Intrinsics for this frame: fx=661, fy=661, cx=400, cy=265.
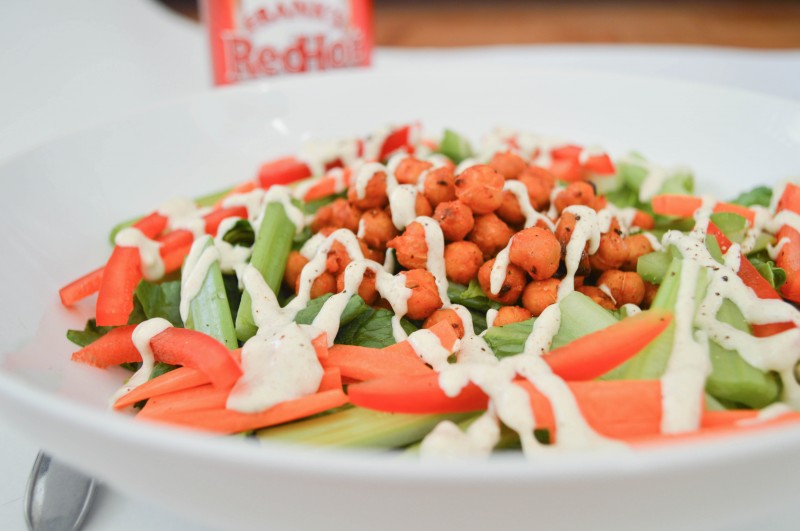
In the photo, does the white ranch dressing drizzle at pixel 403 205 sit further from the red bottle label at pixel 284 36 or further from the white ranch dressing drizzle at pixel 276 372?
the red bottle label at pixel 284 36

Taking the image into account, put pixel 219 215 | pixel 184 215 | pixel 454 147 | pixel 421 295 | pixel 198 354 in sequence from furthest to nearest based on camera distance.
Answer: pixel 454 147 → pixel 184 215 → pixel 219 215 → pixel 421 295 → pixel 198 354

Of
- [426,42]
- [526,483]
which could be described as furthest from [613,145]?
[426,42]

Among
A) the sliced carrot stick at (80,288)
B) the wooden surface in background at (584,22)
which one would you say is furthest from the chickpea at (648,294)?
the wooden surface in background at (584,22)

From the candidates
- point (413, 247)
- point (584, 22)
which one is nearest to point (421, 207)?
point (413, 247)

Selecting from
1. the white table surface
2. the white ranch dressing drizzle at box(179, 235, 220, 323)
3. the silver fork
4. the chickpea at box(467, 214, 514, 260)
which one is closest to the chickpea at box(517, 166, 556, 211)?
the chickpea at box(467, 214, 514, 260)

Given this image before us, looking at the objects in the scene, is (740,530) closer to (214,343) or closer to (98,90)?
(214,343)

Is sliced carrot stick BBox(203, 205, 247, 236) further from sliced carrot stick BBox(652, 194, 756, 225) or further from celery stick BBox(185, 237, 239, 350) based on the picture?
sliced carrot stick BBox(652, 194, 756, 225)

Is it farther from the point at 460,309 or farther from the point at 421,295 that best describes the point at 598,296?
the point at 421,295
